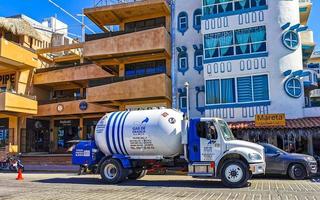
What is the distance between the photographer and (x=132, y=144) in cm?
1748

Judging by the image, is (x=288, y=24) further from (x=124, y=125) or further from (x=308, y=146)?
(x=124, y=125)

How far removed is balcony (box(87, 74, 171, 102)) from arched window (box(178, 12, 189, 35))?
3.92m

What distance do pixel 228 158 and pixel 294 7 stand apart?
1469 cm

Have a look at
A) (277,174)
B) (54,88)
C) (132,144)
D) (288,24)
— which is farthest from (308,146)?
(54,88)

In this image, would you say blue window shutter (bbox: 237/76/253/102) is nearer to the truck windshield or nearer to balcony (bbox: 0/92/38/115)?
the truck windshield

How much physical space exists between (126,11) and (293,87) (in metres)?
14.3

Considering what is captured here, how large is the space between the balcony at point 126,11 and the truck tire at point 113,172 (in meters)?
15.3

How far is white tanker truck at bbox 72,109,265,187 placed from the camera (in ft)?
50.1

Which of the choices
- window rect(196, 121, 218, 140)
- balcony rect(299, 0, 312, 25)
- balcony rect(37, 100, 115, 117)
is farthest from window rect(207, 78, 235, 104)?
balcony rect(37, 100, 115, 117)

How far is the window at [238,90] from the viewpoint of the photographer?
25.1 m

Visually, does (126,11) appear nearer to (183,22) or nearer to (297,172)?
(183,22)

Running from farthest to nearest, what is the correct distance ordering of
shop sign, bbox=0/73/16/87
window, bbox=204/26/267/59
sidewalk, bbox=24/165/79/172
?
shop sign, bbox=0/73/16/87 → sidewalk, bbox=24/165/79/172 → window, bbox=204/26/267/59

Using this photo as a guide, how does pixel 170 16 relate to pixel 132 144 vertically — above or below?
above

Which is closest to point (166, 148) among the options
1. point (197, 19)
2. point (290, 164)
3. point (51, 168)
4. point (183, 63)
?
point (290, 164)
